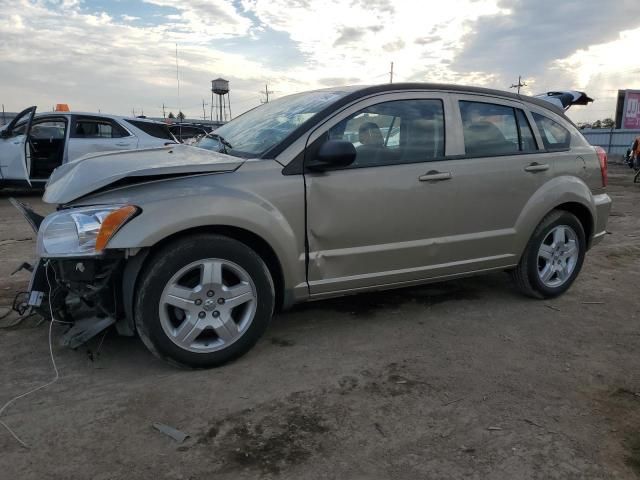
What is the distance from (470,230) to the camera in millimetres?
3949

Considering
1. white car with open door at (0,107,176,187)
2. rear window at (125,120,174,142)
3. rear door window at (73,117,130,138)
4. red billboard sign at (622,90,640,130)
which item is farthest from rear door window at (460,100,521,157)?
red billboard sign at (622,90,640,130)

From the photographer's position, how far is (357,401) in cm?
Answer: 280

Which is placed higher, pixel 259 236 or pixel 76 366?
pixel 259 236

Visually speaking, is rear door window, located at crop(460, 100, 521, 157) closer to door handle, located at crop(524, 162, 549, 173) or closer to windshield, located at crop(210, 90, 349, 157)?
door handle, located at crop(524, 162, 549, 173)

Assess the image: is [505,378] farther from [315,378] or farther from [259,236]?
[259,236]

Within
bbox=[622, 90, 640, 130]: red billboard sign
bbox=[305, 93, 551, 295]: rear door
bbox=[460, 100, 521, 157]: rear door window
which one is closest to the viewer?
bbox=[305, 93, 551, 295]: rear door

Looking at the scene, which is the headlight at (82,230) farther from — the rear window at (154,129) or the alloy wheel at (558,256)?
the rear window at (154,129)

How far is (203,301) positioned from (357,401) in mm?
1056

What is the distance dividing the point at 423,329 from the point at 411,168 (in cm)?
118

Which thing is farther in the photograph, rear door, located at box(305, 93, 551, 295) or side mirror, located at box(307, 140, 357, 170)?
rear door, located at box(305, 93, 551, 295)

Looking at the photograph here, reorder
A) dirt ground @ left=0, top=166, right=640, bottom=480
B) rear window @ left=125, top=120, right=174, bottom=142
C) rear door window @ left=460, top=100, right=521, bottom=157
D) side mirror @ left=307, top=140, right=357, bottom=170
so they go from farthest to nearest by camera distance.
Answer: rear window @ left=125, top=120, right=174, bottom=142, rear door window @ left=460, top=100, right=521, bottom=157, side mirror @ left=307, top=140, right=357, bottom=170, dirt ground @ left=0, top=166, right=640, bottom=480

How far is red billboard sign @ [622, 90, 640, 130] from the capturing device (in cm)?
2880

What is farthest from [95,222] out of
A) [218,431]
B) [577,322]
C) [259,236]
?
[577,322]

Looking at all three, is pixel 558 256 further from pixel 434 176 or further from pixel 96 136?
pixel 96 136
